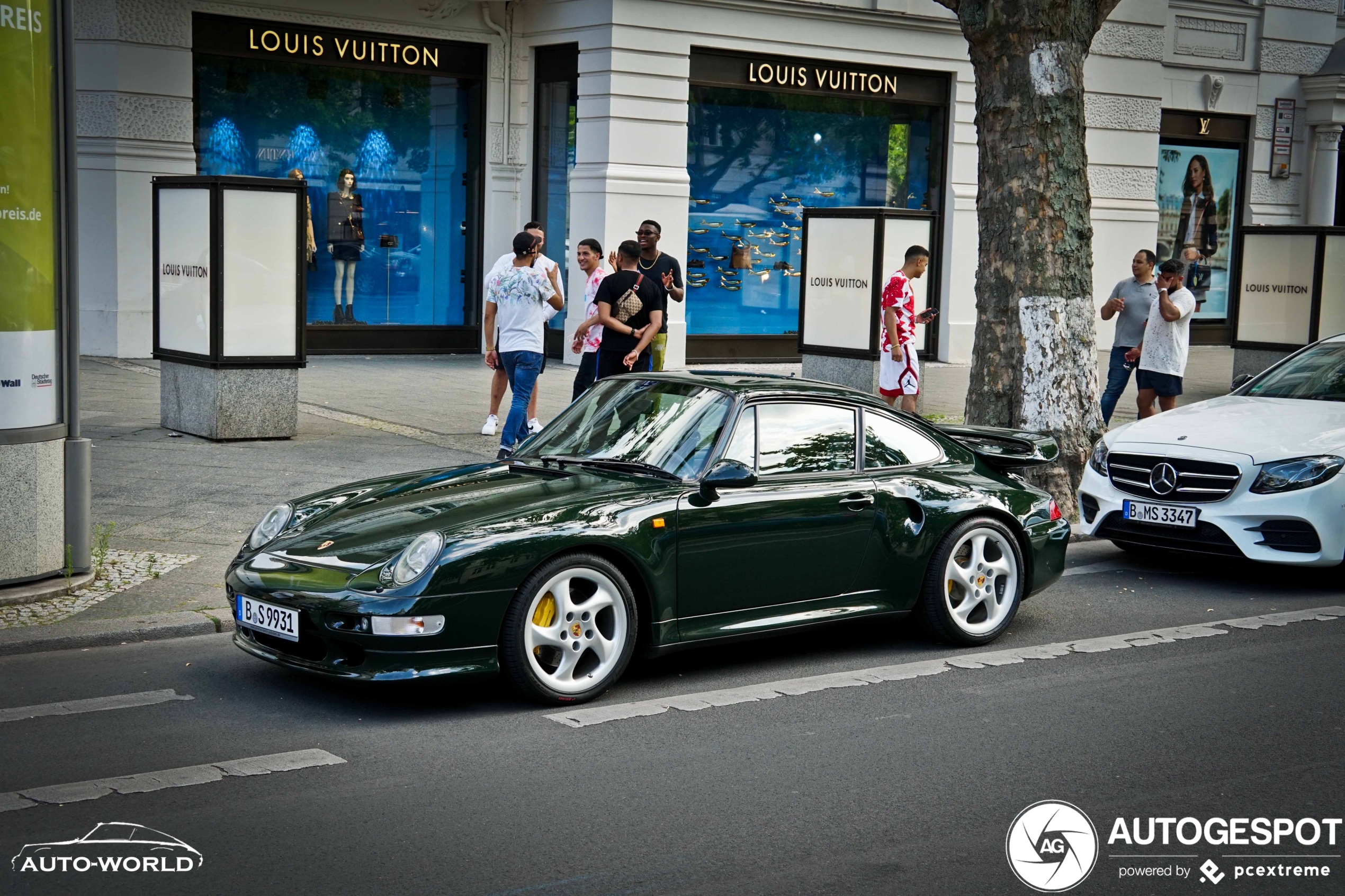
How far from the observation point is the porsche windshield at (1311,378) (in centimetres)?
989

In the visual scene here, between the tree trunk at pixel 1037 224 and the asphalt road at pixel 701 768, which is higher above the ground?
the tree trunk at pixel 1037 224

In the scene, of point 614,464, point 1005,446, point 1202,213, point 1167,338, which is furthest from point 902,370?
point 1202,213

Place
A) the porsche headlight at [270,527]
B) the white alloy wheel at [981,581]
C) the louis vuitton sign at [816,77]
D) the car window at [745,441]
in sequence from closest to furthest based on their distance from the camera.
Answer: the porsche headlight at [270,527], the car window at [745,441], the white alloy wheel at [981,581], the louis vuitton sign at [816,77]

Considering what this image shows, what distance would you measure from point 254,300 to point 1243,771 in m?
9.23

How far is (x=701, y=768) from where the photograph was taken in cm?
538

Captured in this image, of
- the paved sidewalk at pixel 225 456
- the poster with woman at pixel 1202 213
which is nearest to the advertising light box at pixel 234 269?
the paved sidewalk at pixel 225 456

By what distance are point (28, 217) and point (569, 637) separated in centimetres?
362

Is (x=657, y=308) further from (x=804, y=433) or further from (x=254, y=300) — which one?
(x=804, y=433)

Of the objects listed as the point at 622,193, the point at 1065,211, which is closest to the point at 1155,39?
the point at 622,193

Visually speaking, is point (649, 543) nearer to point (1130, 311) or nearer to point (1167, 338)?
point (1167, 338)

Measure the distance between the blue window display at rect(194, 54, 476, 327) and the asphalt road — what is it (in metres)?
13.5

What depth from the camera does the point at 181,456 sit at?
1173cm

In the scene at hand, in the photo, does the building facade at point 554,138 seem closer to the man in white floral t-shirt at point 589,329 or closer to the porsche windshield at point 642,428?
the man in white floral t-shirt at point 589,329

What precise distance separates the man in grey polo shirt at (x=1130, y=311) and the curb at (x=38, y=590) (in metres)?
9.49
